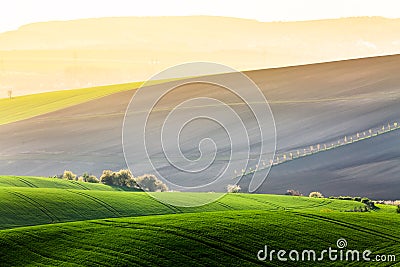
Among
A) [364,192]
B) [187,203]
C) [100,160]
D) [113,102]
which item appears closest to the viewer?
[187,203]

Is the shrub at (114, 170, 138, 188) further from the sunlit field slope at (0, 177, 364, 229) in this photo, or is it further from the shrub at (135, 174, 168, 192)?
the shrub at (135, 174, 168, 192)

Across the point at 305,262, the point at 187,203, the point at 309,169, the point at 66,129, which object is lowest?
the point at 305,262

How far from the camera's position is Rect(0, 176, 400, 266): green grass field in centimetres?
1902

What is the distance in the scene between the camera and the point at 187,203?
32219mm

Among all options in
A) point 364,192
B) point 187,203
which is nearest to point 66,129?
point 364,192

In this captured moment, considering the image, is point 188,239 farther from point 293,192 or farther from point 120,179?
point 293,192

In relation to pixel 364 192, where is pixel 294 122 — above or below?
above

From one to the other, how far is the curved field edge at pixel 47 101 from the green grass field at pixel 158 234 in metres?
51.6

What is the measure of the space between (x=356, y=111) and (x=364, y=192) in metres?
19.2

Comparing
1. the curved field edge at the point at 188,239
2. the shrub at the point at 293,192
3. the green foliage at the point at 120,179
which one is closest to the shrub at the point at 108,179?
the green foliage at the point at 120,179

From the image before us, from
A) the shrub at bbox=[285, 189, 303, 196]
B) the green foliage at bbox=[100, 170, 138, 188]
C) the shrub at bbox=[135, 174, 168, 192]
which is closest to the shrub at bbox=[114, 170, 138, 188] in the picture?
the green foliage at bbox=[100, 170, 138, 188]

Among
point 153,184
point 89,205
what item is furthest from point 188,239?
point 153,184

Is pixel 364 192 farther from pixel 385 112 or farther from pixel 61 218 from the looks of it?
pixel 61 218

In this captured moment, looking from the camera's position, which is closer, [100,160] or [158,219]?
[158,219]
